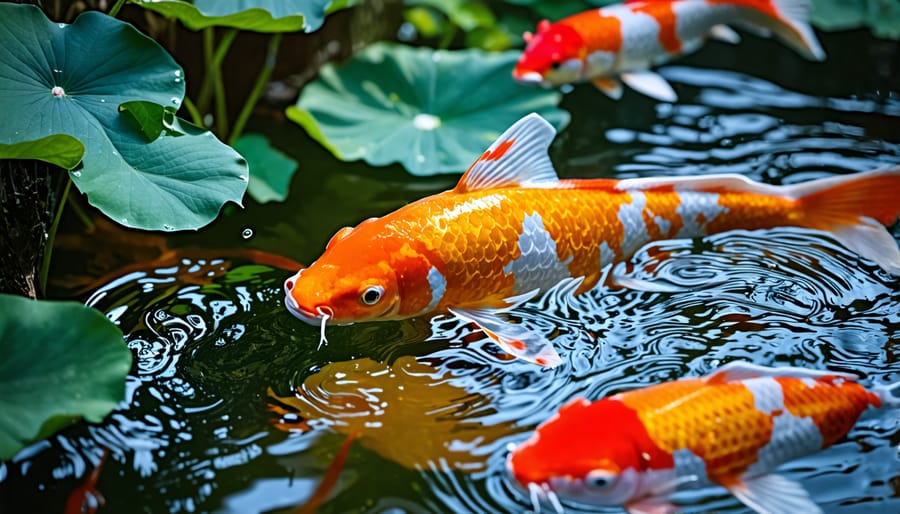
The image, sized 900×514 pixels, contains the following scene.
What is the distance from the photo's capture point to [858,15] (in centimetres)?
290

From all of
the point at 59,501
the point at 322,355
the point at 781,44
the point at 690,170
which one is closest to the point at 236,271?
the point at 322,355

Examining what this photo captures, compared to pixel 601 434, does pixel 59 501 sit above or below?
below

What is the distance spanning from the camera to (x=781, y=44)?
2959 mm

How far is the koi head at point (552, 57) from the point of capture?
2.29m

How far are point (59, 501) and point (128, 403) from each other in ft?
0.69

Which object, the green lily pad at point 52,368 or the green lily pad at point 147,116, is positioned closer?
the green lily pad at point 52,368

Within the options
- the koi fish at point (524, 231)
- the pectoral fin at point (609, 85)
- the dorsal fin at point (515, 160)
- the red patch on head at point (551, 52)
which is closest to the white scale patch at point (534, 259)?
the koi fish at point (524, 231)

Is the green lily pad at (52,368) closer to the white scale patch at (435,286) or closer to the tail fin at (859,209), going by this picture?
the white scale patch at (435,286)

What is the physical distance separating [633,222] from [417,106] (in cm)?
78

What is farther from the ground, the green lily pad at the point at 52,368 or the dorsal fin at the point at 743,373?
the dorsal fin at the point at 743,373

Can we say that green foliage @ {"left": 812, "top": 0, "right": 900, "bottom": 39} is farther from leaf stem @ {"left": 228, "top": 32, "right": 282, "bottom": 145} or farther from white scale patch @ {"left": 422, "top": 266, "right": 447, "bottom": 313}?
white scale patch @ {"left": 422, "top": 266, "right": 447, "bottom": 313}

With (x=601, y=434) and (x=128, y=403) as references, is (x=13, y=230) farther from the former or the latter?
(x=601, y=434)

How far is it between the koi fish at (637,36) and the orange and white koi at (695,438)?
108 cm

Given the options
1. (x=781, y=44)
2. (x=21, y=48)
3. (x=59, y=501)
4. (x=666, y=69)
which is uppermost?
(x=781, y=44)
